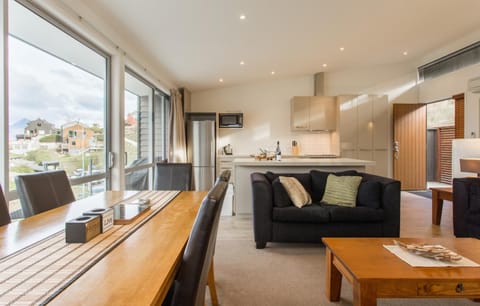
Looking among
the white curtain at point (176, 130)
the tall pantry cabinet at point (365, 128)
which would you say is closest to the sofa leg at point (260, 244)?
the white curtain at point (176, 130)

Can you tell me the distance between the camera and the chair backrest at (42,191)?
1.69 m

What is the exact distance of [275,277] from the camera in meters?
2.35

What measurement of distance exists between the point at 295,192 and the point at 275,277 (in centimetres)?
108

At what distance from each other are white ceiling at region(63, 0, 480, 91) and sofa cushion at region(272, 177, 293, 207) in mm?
2031

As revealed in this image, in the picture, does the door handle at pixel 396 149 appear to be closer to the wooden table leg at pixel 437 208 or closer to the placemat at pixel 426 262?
the wooden table leg at pixel 437 208

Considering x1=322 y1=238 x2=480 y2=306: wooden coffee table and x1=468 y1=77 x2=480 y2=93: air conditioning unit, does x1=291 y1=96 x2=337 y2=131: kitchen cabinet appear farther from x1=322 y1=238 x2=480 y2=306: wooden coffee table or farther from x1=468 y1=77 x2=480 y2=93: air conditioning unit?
x1=322 y1=238 x2=480 y2=306: wooden coffee table

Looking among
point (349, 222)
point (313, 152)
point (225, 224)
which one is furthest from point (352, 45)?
point (225, 224)

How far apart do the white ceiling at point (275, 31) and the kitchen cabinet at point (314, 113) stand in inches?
30.7

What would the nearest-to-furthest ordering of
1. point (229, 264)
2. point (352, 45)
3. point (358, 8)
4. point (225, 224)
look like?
point (229, 264)
point (358, 8)
point (225, 224)
point (352, 45)

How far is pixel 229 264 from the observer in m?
2.60

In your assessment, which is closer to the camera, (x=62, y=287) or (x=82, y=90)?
(x=62, y=287)

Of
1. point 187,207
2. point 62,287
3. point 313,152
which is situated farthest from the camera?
point 313,152

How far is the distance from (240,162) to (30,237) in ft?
9.97

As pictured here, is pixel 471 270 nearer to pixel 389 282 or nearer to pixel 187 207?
pixel 389 282
